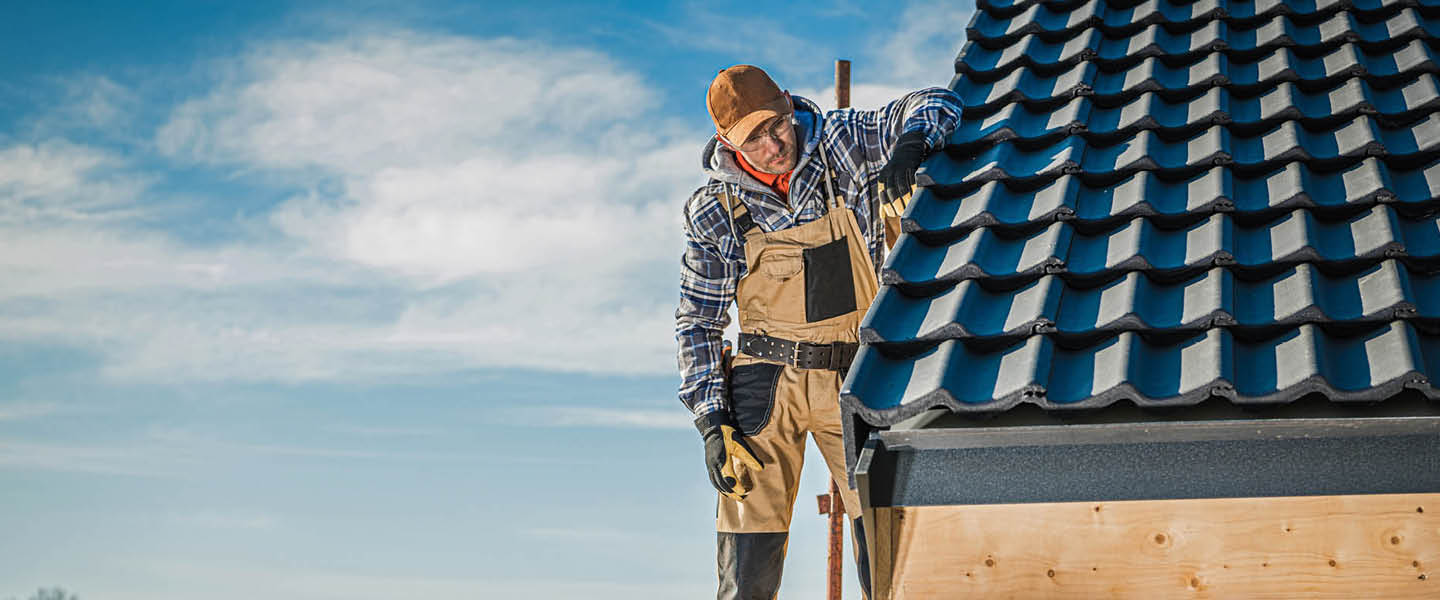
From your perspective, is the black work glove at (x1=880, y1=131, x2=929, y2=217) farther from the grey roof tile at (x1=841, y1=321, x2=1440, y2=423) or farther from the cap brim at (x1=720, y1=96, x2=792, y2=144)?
Answer: the grey roof tile at (x1=841, y1=321, x2=1440, y2=423)

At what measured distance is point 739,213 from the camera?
4.06m

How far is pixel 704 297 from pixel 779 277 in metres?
0.33

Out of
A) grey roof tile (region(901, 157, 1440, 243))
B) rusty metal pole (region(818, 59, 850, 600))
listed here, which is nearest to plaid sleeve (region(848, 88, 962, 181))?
grey roof tile (region(901, 157, 1440, 243))

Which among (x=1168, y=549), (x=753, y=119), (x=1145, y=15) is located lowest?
(x=1168, y=549)

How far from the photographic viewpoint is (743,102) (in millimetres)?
3957

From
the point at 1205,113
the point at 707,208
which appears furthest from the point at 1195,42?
the point at 707,208

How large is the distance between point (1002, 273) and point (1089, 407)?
0.53 metres

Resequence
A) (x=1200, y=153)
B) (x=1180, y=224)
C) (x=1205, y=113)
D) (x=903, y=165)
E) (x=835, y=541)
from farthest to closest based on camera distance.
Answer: (x=835, y=541) < (x=903, y=165) < (x=1205, y=113) < (x=1200, y=153) < (x=1180, y=224)

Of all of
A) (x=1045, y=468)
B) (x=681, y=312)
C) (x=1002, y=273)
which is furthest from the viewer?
(x=681, y=312)

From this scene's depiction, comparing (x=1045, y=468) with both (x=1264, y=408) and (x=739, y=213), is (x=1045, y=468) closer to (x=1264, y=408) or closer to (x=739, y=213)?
(x=1264, y=408)

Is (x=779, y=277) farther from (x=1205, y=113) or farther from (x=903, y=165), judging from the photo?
(x=1205, y=113)

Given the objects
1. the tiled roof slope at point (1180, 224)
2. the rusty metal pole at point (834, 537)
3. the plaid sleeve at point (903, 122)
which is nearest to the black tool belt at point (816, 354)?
the plaid sleeve at point (903, 122)

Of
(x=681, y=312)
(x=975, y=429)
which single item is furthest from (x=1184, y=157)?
(x=681, y=312)

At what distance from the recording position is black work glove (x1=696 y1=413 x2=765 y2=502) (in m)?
4.00
